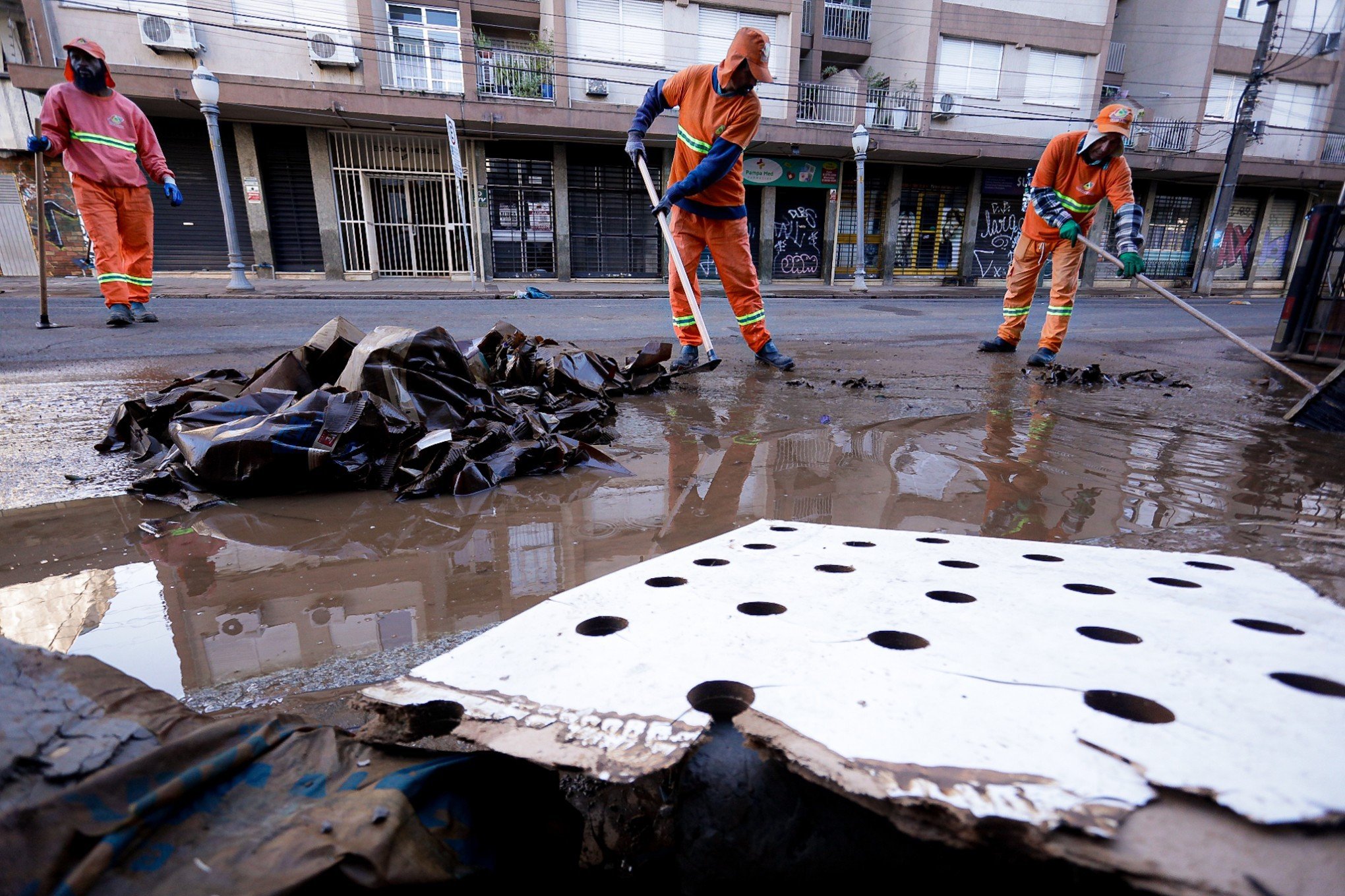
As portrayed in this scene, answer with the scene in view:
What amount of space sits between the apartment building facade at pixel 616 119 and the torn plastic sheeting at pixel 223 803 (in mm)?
14876

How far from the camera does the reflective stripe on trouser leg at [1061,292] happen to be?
5613 mm

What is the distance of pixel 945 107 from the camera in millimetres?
19484

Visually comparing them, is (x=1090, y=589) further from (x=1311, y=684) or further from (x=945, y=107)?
(x=945, y=107)

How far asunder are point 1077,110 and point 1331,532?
2348cm

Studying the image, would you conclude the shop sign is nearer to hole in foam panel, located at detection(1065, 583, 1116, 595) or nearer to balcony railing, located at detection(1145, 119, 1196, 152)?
balcony railing, located at detection(1145, 119, 1196, 152)

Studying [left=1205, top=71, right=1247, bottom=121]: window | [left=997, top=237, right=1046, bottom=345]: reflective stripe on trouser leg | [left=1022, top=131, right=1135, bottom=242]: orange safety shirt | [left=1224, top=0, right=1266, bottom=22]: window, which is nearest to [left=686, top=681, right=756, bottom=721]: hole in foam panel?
[left=997, top=237, right=1046, bottom=345]: reflective stripe on trouser leg

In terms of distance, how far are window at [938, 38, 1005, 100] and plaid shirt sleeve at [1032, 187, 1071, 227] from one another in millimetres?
16886

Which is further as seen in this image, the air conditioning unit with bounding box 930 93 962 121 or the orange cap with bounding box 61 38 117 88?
the air conditioning unit with bounding box 930 93 962 121

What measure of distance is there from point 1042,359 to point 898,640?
5.32 m

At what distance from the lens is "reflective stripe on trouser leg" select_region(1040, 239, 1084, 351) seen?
5613mm

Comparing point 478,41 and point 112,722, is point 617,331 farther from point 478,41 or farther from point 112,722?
point 478,41

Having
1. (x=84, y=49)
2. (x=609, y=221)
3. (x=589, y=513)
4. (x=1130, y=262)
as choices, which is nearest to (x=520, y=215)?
(x=609, y=221)

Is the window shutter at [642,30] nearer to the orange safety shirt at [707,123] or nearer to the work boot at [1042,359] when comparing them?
the orange safety shirt at [707,123]

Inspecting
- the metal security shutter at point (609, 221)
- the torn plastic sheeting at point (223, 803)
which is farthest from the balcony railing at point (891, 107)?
the torn plastic sheeting at point (223, 803)
